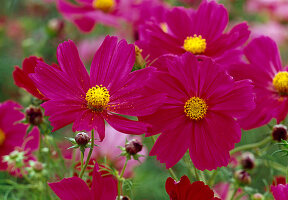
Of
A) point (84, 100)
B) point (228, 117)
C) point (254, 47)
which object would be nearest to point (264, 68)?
point (254, 47)

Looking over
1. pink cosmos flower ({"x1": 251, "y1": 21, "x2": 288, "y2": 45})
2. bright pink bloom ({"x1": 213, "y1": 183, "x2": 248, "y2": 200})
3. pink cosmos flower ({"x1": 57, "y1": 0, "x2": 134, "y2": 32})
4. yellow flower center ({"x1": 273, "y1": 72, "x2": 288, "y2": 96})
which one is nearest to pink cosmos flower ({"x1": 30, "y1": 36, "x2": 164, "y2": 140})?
yellow flower center ({"x1": 273, "y1": 72, "x2": 288, "y2": 96})

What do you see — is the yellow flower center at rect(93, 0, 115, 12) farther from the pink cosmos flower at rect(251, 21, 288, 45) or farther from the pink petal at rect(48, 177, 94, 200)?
the pink petal at rect(48, 177, 94, 200)

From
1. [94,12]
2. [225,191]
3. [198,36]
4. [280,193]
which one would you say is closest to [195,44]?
[198,36]

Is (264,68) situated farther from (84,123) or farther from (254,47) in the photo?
(84,123)

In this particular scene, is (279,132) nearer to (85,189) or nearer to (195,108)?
(195,108)

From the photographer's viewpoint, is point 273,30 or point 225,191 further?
point 273,30

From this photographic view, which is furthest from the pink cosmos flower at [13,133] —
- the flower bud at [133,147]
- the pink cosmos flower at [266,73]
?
the pink cosmos flower at [266,73]

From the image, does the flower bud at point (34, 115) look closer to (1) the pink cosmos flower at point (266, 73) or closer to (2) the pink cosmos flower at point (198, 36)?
(2) the pink cosmos flower at point (198, 36)

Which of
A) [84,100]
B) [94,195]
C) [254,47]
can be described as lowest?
[94,195]
